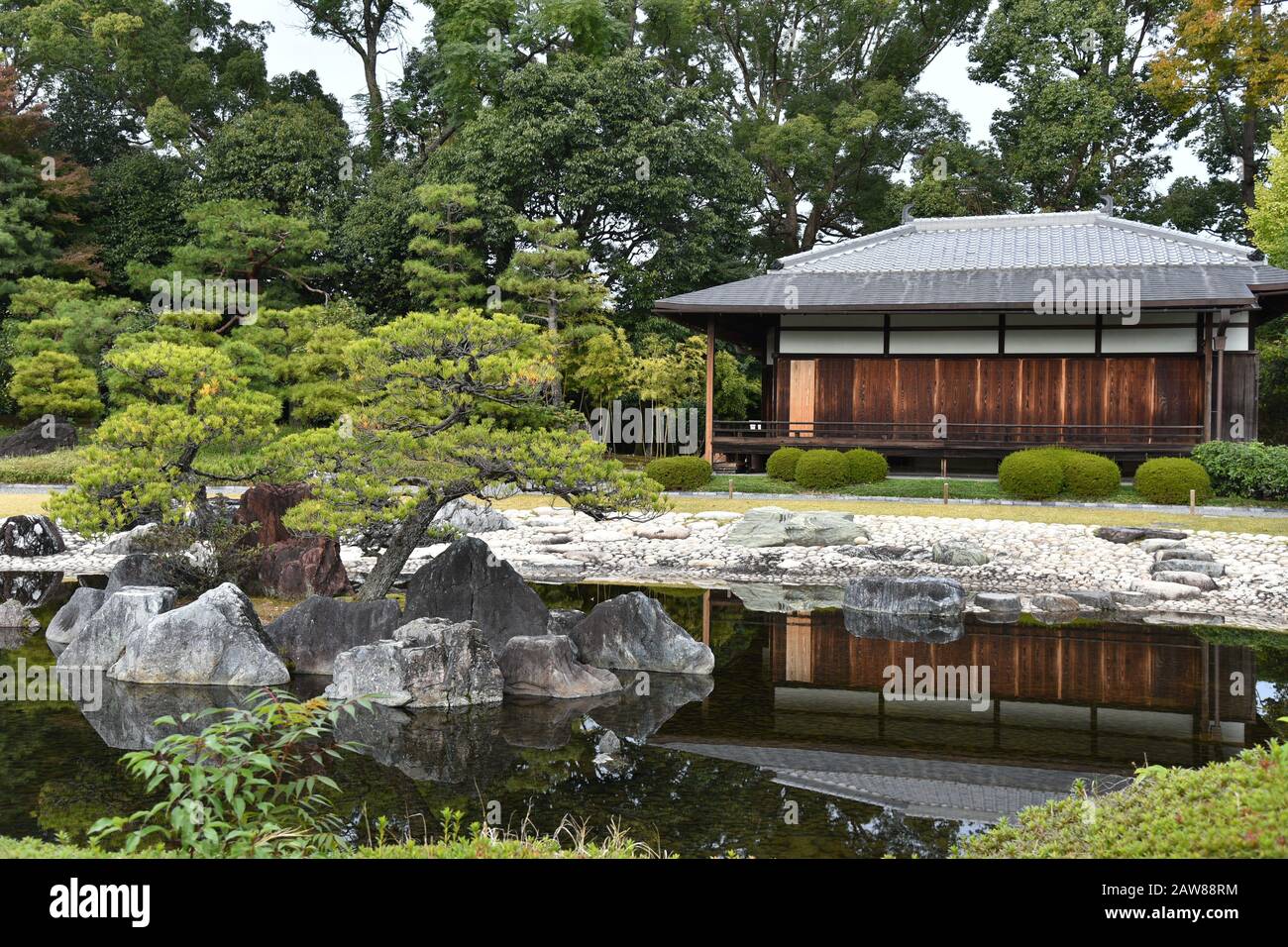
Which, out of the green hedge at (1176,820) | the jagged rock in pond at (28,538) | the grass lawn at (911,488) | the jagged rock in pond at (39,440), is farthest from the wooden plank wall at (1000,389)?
the green hedge at (1176,820)

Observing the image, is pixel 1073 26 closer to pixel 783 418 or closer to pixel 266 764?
pixel 783 418

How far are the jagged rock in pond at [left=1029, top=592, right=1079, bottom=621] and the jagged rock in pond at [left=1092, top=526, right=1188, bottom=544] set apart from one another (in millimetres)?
2792

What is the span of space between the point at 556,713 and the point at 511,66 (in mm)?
25199

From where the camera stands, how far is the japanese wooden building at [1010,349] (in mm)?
20016

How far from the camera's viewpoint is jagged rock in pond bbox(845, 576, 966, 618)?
11.8 metres

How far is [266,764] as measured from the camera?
3973 mm

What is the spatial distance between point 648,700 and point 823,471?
430 inches

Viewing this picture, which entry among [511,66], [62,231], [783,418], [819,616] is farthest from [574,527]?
[62,231]

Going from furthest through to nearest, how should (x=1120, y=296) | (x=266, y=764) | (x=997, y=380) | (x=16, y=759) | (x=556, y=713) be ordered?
(x=997, y=380) < (x=1120, y=296) < (x=556, y=713) < (x=16, y=759) < (x=266, y=764)

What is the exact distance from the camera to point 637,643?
32.0ft

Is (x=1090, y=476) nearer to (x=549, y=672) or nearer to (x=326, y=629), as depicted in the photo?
(x=549, y=672)

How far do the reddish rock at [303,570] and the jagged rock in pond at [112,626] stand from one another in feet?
6.71

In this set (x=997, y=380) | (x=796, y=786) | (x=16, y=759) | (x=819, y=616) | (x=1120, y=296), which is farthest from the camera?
(x=997, y=380)

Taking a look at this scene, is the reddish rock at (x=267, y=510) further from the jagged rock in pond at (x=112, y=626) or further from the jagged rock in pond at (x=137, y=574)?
the jagged rock in pond at (x=112, y=626)
